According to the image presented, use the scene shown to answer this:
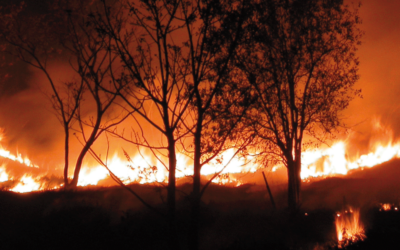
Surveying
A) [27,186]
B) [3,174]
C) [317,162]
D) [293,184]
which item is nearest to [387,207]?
[293,184]

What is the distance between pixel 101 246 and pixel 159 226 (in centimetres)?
226

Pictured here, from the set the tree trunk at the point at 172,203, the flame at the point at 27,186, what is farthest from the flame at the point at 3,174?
the tree trunk at the point at 172,203

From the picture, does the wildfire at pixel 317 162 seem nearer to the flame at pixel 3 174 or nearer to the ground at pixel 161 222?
the flame at pixel 3 174

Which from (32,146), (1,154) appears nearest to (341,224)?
(1,154)

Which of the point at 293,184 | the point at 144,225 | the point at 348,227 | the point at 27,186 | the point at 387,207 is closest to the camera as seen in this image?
the point at 144,225

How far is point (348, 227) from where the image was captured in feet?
44.8

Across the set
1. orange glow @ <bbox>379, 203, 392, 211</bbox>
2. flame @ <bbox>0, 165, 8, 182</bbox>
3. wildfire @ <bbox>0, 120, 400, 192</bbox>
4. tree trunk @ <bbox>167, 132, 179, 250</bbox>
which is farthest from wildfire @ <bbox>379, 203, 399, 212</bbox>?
flame @ <bbox>0, 165, 8, 182</bbox>

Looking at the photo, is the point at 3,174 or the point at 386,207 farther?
the point at 3,174

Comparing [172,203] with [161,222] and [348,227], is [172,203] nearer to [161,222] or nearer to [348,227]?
[161,222]

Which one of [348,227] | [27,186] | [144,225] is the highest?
[27,186]

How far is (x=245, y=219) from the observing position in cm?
1372

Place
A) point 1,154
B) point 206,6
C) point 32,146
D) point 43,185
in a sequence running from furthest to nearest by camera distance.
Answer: point 32,146 < point 1,154 < point 43,185 < point 206,6

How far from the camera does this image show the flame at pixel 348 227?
38.8 ft

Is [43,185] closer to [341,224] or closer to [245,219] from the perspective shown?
[245,219]
